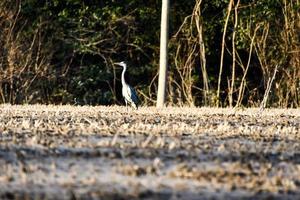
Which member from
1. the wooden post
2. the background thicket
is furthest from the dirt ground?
the background thicket

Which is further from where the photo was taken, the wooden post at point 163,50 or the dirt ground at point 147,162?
the wooden post at point 163,50

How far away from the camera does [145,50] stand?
101ft

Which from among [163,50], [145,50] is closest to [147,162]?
[163,50]

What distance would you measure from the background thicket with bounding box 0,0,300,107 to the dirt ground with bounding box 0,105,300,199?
13923 millimetres

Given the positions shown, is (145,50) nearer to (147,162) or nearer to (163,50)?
(163,50)

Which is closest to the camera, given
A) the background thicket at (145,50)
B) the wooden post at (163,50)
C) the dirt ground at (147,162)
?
the dirt ground at (147,162)

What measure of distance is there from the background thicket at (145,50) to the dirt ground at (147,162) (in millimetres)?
13923

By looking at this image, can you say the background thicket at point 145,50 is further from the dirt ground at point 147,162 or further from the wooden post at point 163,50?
the dirt ground at point 147,162

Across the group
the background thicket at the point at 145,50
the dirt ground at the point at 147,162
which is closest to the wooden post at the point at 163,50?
the background thicket at the point at 145,50

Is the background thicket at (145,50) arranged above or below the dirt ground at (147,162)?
below

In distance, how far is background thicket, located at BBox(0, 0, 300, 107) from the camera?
26672 mm

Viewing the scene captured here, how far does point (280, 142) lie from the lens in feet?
35.2

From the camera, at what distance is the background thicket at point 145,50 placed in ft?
87.5

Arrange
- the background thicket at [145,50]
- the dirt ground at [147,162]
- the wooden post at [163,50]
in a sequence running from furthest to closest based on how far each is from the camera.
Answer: the background thicket at [145,50] → the wooden post at [163,50] → the dirt ground at [147,162]
